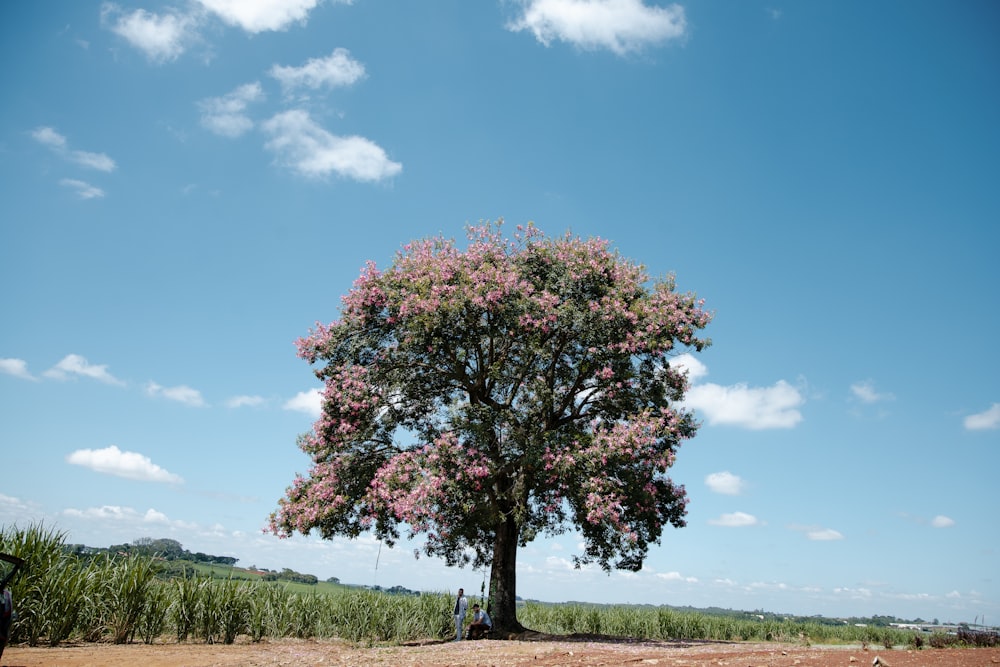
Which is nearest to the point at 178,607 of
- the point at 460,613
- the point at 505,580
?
the point at 460,613

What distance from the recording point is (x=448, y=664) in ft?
38.9

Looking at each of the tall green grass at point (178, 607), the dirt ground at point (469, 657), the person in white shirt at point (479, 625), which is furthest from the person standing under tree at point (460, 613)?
the dirt ground at point (469, 657)

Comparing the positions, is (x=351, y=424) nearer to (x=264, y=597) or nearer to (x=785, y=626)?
(x=264, y=597)

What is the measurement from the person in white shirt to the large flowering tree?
1.14ft

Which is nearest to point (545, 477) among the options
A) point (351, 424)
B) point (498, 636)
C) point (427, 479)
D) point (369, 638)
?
point (427, 479)

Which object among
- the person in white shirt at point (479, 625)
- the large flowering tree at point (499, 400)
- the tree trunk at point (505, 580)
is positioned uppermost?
the large flowering tree at point (499, 400)

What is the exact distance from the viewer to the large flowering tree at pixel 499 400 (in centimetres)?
1828

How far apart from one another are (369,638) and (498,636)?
4.14 metres

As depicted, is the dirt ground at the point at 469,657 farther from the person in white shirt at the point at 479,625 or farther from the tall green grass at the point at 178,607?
the person in white shirt at the point at 479,625

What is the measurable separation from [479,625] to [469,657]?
21.1 ft

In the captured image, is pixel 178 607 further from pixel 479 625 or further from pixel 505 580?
pixel 505 580

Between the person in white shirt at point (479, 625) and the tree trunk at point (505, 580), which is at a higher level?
the tree trunk at point (505, 580)

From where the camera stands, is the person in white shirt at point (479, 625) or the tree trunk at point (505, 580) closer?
the person in white shirt at point (479, 625)

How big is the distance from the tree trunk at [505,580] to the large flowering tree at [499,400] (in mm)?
45
